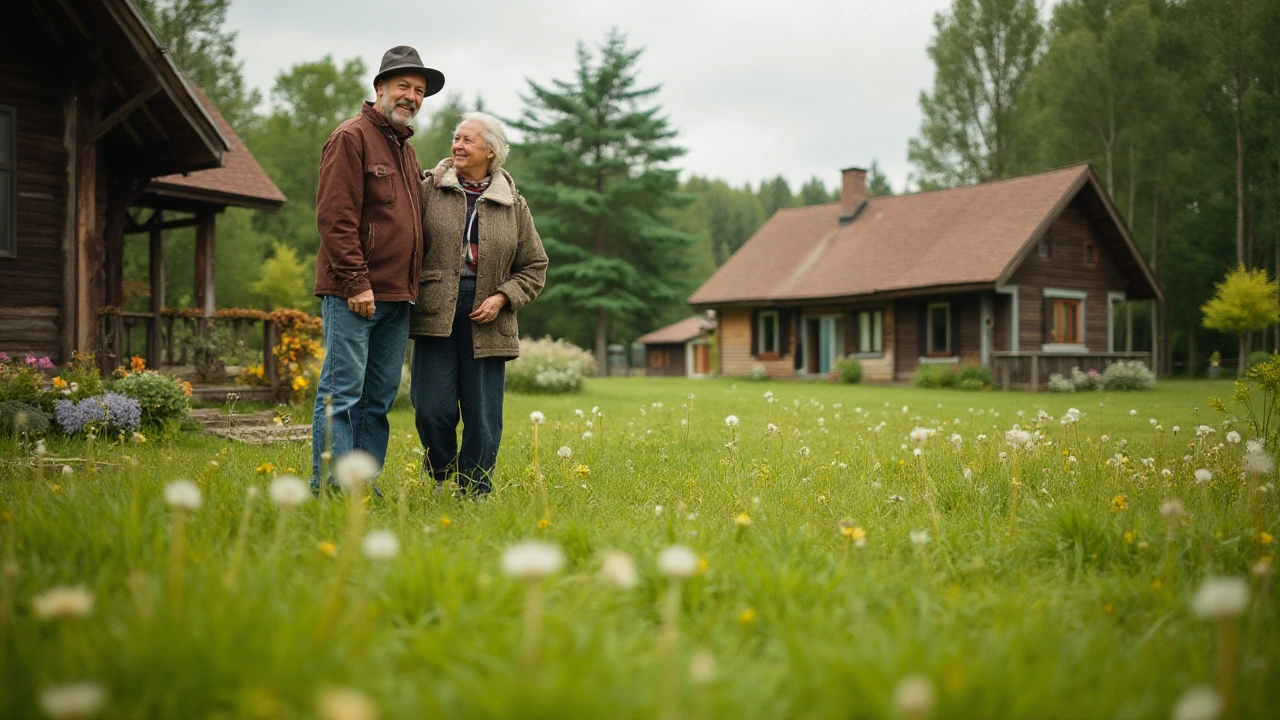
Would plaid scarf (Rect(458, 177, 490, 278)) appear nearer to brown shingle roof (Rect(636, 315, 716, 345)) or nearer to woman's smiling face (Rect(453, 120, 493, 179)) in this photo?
woman's smiling face (Rect(453, 120, 493, 179))

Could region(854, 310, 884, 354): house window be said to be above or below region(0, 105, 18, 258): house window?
below

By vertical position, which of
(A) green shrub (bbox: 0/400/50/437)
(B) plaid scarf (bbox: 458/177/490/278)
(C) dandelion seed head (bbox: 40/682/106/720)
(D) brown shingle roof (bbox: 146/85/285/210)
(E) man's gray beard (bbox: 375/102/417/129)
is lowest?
(C) dandelion seed head (bbox: 40/682/106/720)

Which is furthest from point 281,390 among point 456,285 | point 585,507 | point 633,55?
point 633,55

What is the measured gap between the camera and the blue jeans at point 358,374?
4133 millimetres

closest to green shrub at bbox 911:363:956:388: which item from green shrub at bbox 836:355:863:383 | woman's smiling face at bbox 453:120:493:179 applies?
green shrub at bbox 836:355:863:383

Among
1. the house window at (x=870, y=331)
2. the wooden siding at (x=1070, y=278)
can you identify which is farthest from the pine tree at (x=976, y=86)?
the house window at (x=870, y=331)

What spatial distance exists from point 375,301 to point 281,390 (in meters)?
7.65

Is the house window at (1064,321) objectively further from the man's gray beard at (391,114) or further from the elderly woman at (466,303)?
the man's gray beard at (391,114)

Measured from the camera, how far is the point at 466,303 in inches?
180

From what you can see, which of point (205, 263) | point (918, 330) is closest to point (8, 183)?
point (205, 263)

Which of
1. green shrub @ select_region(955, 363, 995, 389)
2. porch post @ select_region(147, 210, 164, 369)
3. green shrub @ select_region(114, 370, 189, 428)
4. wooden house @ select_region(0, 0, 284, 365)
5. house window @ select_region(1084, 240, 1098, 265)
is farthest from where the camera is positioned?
house window @ select_region(1084, 240, 1098, 265)

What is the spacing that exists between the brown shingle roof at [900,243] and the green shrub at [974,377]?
2267 mm

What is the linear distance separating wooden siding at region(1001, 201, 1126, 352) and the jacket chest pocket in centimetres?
2204

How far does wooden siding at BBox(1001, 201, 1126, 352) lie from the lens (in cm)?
2334
